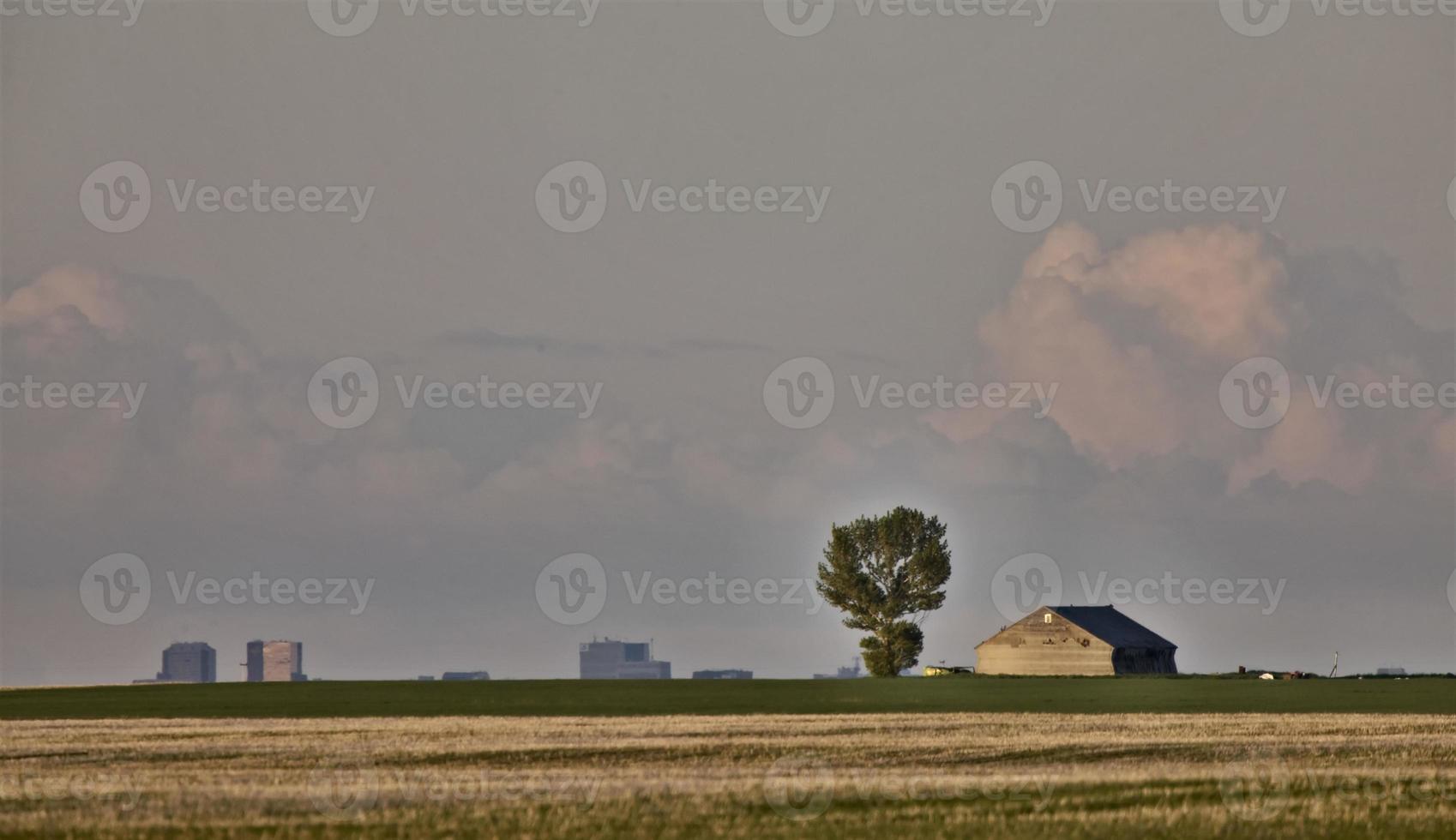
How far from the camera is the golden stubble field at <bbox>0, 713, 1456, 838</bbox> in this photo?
31.4 m

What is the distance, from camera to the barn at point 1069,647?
163750 mm

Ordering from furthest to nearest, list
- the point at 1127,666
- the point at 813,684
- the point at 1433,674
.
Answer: the point at 1127,666 < the point at 1433,674 < the point at 813,684

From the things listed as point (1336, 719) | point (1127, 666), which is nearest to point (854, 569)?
point (1127, 666)

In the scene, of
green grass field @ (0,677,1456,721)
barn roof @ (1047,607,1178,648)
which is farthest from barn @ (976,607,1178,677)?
green grass field @ (0,677,1456,721)

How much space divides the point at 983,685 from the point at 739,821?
8503 cm

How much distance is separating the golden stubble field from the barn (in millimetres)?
103611

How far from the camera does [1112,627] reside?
557 feet

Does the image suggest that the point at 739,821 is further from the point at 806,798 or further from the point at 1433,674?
the point at 1433,674

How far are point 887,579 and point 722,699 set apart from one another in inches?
2485

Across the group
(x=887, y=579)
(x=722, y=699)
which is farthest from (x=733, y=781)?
(x=887, y=579)

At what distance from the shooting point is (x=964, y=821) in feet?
105

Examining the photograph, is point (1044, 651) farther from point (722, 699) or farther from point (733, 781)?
point (733, 781)

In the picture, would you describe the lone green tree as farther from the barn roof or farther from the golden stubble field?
the golden stubble field

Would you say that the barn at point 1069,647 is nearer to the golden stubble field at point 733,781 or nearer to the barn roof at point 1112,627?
the barn roof at point 1112,627
